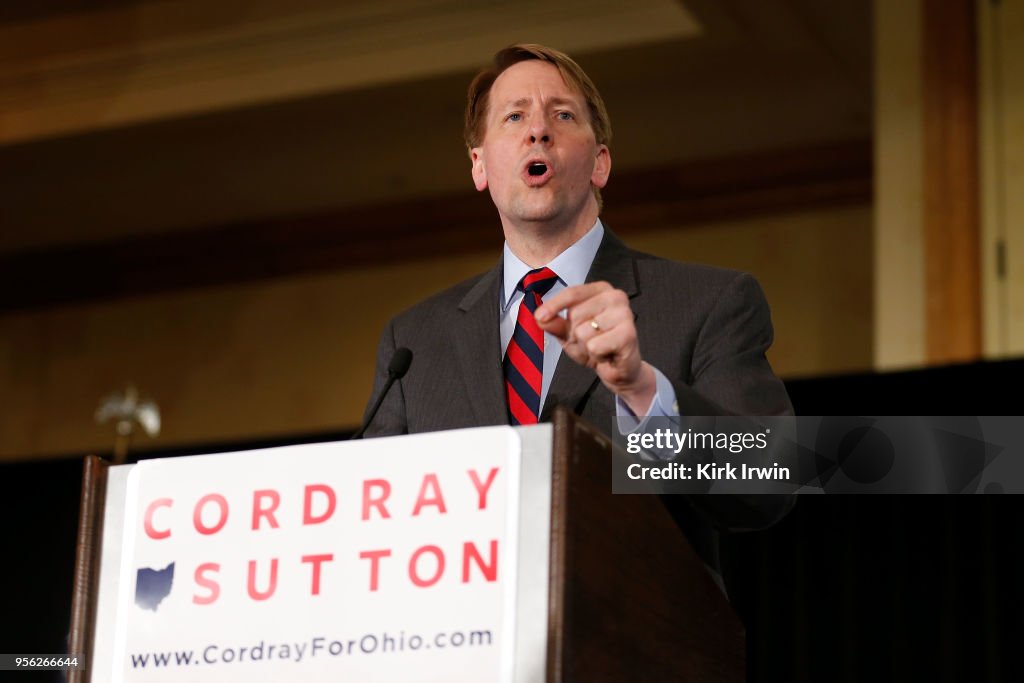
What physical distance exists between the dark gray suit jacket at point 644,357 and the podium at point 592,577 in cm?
14

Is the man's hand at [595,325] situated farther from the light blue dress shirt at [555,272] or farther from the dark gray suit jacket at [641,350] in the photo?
the light blue dress shirt at [555,272]

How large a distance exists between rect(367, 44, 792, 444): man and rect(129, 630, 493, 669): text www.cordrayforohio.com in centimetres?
37

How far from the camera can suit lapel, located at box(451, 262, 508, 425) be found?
183cm

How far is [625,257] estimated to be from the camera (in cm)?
199

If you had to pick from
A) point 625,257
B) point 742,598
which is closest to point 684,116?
point 742,598

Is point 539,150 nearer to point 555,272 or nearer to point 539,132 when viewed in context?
point 539,132

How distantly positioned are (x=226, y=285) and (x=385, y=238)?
0.99 meters

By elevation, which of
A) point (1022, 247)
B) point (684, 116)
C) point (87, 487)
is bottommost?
point (87, 487)

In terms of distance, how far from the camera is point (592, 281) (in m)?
1.91

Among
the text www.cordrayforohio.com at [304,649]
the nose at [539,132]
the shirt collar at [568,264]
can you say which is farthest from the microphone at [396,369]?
the text www.cordrayforohio.com at [304,649]

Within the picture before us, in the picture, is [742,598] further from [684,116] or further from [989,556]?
[684,116]

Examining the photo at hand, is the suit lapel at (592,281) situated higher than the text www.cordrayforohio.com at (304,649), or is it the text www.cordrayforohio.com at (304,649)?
the suit lapel at (592,281)

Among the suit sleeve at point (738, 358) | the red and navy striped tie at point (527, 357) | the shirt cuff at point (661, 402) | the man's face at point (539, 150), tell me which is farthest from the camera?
the man's face at point (539, 150)

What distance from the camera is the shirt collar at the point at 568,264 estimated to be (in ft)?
6.48
